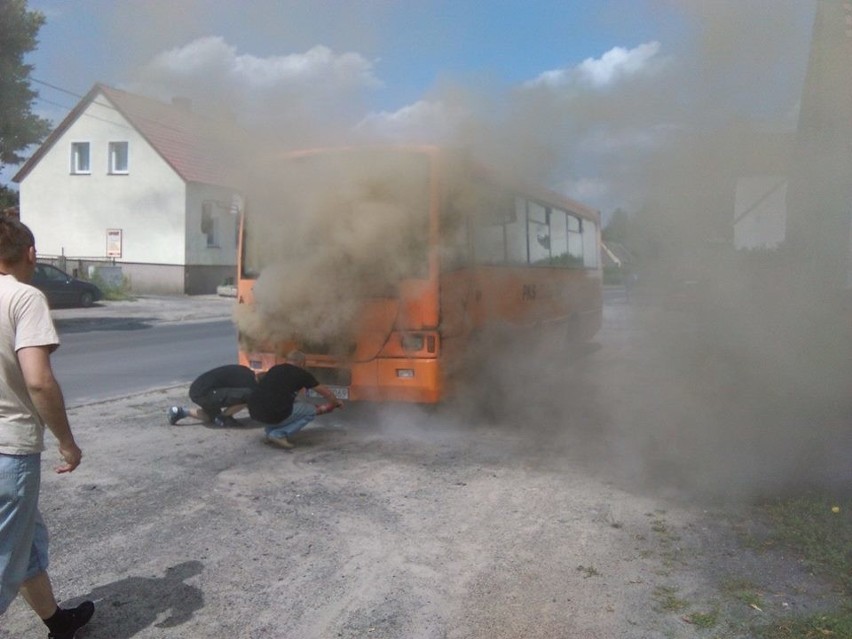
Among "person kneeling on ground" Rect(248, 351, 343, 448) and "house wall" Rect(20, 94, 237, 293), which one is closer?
"person kneeling on ground" Rect(248, 351, 343, 448)

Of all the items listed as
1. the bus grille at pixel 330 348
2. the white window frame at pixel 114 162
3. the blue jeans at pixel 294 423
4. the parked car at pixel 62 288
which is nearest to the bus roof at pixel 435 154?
the bus grille at pixel 330 348

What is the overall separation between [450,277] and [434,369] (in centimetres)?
81

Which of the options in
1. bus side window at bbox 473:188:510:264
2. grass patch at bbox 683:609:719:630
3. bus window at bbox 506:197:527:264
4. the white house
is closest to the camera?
grass patch at bbox 683:609:719:630

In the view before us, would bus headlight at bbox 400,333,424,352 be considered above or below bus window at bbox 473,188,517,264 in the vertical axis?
below

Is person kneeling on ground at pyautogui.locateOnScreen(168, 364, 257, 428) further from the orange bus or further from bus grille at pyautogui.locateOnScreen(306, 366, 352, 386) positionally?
bus grille at pyautogui.locateOnScreen(306, 366, 352, 386)

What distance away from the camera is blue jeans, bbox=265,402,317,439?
239 inches

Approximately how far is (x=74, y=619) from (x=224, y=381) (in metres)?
3.76

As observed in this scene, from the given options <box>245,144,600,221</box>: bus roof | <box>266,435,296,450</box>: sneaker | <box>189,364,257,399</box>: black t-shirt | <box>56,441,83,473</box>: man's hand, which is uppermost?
<box>245,144,600,221</box>: bus roof

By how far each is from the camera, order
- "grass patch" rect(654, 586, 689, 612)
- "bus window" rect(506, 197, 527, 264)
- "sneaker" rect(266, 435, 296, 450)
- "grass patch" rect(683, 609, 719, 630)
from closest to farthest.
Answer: "grass patch" rect(683, 609, 719, 630), "grass patch" rect(654, 586, 689, 612), "sneaker" rect(266, 435, 296, 450), "bus window" rect(506, 197, 527, 264)

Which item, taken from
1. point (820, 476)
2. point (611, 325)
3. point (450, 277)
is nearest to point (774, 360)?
point (820, 476)

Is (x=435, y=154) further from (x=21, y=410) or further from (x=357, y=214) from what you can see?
(x=21, y=410)

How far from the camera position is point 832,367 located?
7.37m

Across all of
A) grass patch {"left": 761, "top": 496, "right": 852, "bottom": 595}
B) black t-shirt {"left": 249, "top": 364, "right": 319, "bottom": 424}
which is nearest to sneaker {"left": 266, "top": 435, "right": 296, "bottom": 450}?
black t-shirt {"left": 249, "top": 364, "right": 319, "bottom": 424}

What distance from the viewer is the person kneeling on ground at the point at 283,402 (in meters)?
5.90
